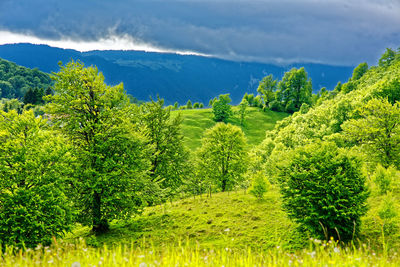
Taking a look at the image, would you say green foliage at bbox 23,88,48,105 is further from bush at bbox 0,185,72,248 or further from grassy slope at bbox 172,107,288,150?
bush at bbox 0,185,72,248

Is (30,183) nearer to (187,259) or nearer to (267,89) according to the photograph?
(187,259)

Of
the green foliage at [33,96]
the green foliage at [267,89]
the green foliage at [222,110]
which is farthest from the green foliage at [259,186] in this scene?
the green foliage at [33,96]

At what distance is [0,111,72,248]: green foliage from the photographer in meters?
16.5

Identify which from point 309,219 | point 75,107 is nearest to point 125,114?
point 75,107

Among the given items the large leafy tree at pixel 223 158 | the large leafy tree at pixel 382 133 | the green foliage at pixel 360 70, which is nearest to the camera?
the large leafy tree at pixel 382 133

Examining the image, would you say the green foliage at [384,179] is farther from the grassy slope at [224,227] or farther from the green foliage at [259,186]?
the green foliage at [259,186]

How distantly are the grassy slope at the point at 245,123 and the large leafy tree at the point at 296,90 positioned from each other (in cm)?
786

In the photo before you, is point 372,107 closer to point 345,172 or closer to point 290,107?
point 345,172

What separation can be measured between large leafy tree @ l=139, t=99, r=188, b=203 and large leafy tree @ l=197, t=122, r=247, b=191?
940 cm

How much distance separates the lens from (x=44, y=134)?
66.3 ft

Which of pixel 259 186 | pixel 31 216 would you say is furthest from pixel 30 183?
A: pixel 259 186

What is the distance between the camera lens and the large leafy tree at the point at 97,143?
2195 cm

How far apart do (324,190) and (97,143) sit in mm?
18301

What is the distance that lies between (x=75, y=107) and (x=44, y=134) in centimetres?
361
